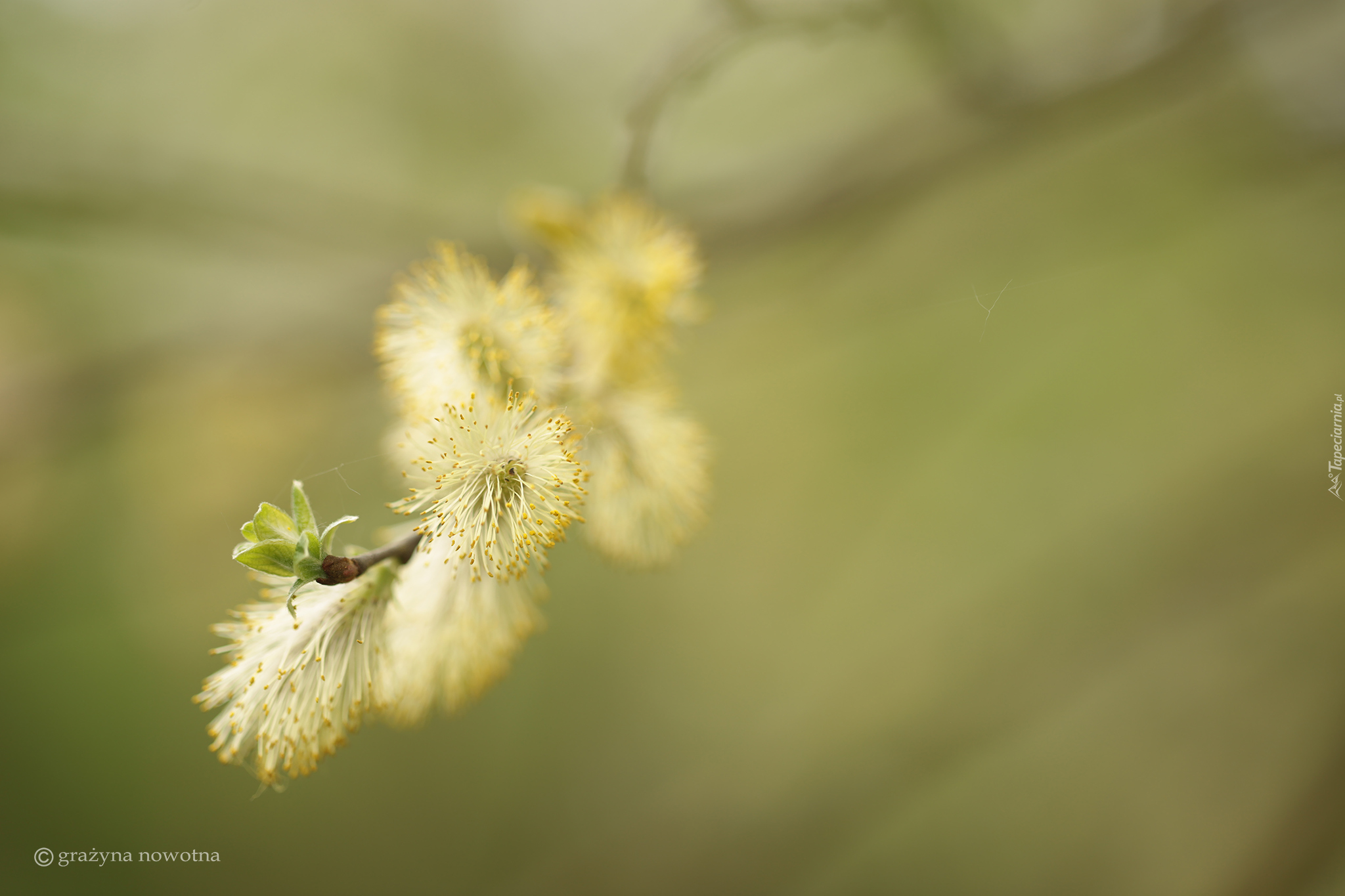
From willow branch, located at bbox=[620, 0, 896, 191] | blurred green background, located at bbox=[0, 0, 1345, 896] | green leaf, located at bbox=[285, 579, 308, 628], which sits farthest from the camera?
blurred green background, located at bbox=[0, 0, 1345, 896]

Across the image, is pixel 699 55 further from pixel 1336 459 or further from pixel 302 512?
pixel 1336 459

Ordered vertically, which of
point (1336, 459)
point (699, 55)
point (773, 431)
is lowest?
point (1336, 459)

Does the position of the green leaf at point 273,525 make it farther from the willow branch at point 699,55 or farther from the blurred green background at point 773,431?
the willow branch at point 699,55

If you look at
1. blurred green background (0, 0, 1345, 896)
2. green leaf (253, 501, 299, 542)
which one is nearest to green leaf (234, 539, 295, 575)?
green leaf (253, 501, 299, 542)

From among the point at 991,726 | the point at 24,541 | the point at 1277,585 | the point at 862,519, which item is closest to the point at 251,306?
the point at 24,541

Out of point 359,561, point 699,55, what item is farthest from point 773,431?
point 359,561

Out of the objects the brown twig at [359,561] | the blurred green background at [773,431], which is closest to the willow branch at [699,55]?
the blurred green background at [773,431]

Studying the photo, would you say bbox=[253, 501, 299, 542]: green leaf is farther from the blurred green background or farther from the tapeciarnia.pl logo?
the tapeciarnia.pl logo

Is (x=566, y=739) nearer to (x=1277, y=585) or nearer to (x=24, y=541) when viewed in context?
(x=24, y=541)
